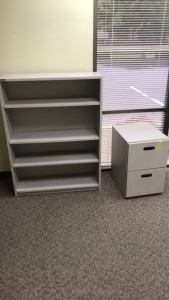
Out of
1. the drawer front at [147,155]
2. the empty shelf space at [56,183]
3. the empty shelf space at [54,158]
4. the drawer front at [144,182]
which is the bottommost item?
the empty shelf space at [56,183]

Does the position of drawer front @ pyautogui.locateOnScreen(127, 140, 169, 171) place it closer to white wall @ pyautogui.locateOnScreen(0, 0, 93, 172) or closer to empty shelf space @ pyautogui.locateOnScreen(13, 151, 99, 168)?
empty shelf space @ pyautogui.locateOnScreen(13, 151, 99, 168)

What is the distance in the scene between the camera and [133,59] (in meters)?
2.48

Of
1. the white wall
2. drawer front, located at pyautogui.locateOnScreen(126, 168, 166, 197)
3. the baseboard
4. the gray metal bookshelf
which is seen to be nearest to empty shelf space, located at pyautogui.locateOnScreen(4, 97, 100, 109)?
the gray metal bookshelf

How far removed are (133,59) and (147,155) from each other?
100cm

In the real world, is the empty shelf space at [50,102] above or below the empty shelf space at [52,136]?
above

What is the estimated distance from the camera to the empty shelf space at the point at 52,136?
2.28m

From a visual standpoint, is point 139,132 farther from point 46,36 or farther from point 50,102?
point 46,36

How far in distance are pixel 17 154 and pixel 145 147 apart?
51.3 inches

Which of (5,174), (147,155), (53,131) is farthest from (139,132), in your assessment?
(5,174)

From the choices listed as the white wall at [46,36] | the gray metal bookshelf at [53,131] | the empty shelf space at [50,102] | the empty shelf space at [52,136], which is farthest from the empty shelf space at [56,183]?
the white wall at [46,36]

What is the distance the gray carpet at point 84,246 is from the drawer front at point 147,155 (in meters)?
0.37

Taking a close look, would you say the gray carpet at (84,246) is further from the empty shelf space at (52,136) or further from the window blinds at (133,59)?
the window blinds at (133,59)

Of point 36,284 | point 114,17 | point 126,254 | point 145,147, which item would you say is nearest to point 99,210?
point 126,254

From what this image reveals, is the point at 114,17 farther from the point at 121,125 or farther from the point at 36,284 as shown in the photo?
the point at 36,284
